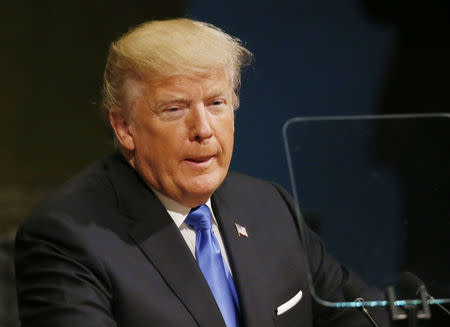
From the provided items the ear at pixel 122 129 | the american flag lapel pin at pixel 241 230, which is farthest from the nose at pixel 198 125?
the american flag lapel pin at pixel 241 230

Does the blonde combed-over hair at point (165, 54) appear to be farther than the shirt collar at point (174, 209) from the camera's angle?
No

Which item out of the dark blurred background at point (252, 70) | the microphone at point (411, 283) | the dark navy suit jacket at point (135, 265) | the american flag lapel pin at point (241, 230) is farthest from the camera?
the dark blurred background at point (252, 70)

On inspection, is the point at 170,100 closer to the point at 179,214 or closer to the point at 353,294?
the point at 179,214

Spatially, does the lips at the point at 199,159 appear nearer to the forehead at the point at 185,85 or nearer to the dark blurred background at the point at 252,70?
the forehead at the point at 185,85

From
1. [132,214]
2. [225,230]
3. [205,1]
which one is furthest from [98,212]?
[205,1]

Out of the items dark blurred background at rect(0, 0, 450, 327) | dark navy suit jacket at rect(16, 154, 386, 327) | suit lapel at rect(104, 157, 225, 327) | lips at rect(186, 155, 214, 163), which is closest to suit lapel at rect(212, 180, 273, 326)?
dark navy suit jacket at rect(16, 154, 386, 327)

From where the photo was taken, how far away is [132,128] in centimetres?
154

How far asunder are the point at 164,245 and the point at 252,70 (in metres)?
1.08

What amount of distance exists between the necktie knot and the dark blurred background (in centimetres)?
85

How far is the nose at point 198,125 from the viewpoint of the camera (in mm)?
1457

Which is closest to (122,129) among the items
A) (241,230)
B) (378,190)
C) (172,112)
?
(172,112)

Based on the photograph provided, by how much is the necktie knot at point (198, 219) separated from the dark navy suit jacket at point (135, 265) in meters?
0.06

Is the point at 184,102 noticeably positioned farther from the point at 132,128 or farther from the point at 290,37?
the point at 290,37

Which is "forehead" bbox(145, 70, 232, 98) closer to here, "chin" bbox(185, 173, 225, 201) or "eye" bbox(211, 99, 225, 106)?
"eye" bbox(211, 99, 225, 106)
